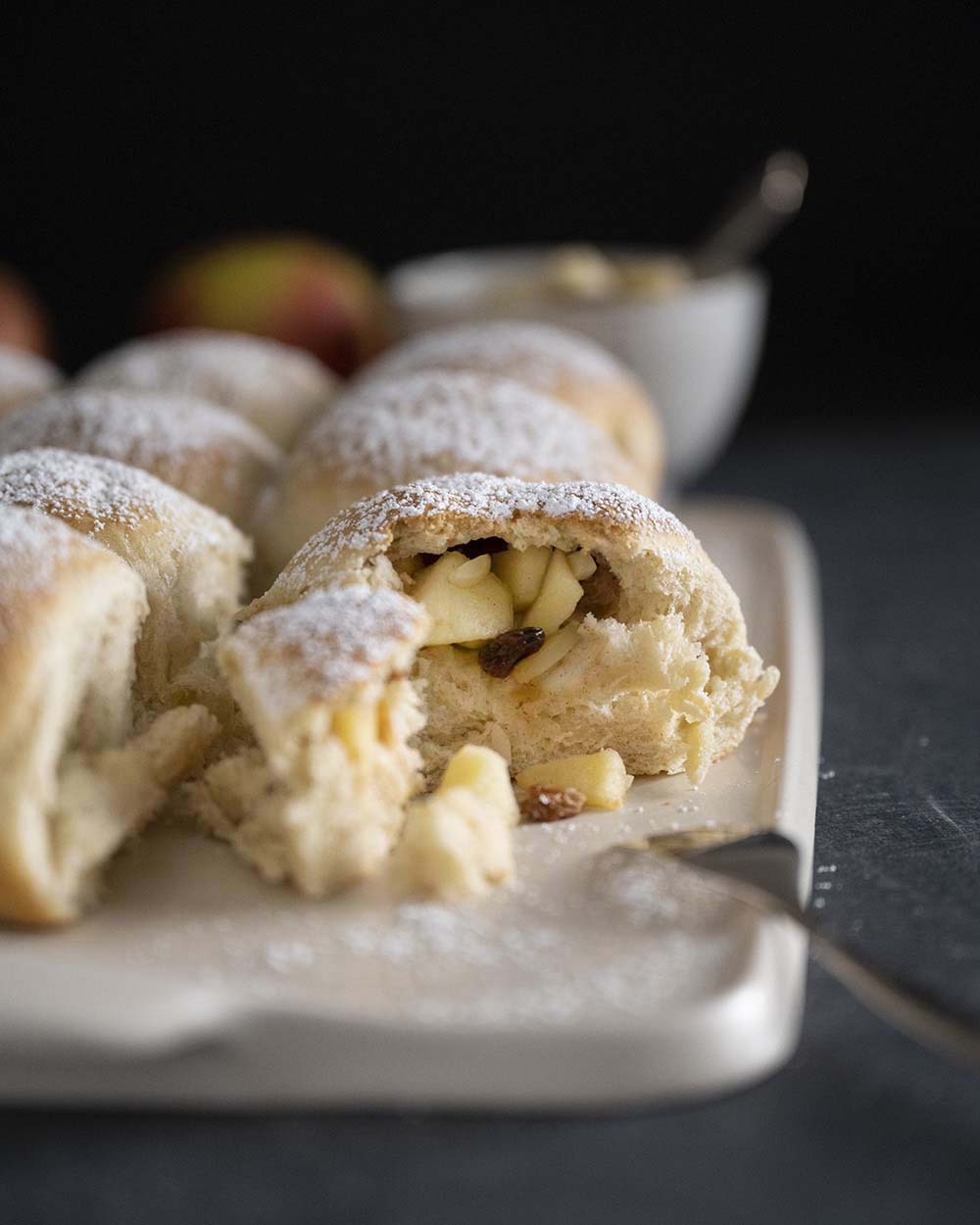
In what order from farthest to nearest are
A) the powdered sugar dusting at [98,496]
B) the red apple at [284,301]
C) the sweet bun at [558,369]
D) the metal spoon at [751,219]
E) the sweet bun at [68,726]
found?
1. the red apple at [284,301]
2. the metal spoon at [751,219]
3. the sweet bun at [558,369]
4. the powdered sugar dusting at [98,496]
5. the sweet bun at [68,726]

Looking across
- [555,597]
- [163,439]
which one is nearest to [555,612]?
[555,597]

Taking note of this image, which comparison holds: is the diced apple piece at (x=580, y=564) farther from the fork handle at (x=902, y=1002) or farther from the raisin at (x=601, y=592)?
the fork handle at (x=902, y=1002)

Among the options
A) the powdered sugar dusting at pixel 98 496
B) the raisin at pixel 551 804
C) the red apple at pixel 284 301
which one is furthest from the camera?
the red apple at pixel 284 301

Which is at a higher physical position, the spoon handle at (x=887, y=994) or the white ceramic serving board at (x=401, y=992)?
the spoon handle at (x=887, y=994)

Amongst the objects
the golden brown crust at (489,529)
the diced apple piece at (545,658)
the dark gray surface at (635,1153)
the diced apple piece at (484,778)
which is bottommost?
the dark gray surface at (635,1153)

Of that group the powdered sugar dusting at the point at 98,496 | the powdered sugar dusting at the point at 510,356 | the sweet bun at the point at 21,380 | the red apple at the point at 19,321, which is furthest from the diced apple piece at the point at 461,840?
the red apple at the point at 19,321

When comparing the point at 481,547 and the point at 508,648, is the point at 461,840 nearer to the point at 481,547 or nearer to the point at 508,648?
the point at 508,648

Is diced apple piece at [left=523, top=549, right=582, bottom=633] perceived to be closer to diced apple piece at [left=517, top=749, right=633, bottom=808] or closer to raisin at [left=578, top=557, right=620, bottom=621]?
raisin at [left=578, top=557, right=620, bottom=621]

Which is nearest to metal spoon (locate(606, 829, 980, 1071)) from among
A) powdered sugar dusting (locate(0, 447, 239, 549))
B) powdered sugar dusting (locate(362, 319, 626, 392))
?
powdered sugar dusting (locate(0, 447, 239, 549))
